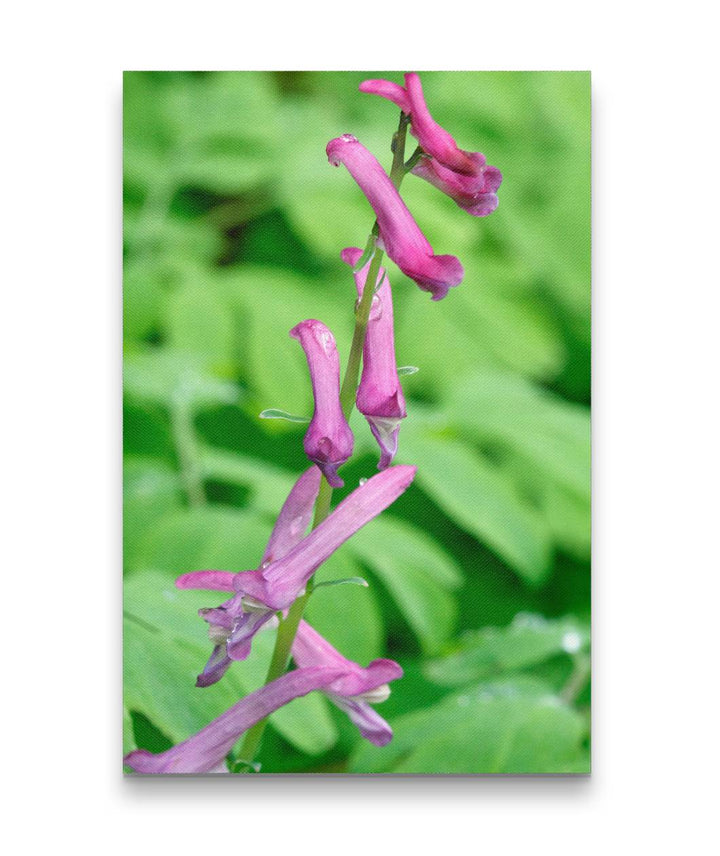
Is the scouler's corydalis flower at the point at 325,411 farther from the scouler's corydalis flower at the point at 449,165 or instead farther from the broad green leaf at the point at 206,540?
the broad green leaf at the point at 206,540

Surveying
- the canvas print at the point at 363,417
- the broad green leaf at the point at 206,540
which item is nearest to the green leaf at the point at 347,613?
the canvas print at the point at 363,417

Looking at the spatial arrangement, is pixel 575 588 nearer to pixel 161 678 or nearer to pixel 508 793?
pixel 508 793

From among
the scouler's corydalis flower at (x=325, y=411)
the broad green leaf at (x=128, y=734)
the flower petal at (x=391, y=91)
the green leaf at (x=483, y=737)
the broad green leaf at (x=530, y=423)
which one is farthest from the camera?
the broad green leaf at (x=530, y=423)

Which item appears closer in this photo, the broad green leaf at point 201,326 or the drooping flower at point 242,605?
the drooping flower at point 242,605

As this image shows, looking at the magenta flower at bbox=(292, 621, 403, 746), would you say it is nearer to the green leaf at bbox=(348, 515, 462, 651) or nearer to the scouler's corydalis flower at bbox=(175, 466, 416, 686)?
the scouler's corydalis flower at bbox=(175, 466, 416, 686)

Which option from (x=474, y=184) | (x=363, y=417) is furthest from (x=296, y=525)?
(x=474, y=184)

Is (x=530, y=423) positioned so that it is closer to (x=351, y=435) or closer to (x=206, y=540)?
(x=206, y=540)
